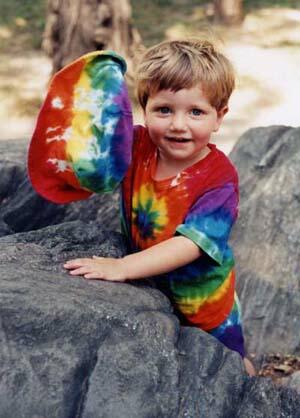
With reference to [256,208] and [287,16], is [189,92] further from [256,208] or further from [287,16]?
[287,16]

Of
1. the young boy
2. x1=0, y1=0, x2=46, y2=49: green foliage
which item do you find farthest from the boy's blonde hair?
x1=0, y1=0, x2=46, y2=49: green foliage

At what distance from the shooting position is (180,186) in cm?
221

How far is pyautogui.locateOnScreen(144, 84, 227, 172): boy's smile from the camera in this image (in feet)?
6.89

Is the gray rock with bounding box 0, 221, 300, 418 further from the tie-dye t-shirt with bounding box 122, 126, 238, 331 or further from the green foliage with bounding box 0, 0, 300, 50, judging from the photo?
the green foliage with bounding box 0, 0, 300, 50

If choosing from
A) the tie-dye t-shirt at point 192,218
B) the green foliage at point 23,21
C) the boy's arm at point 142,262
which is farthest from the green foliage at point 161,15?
the boy's arm at point 142,262

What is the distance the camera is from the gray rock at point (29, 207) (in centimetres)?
308

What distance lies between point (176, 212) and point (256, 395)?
640 millimetres

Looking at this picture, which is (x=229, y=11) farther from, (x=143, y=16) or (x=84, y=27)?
(x=84, y=27)

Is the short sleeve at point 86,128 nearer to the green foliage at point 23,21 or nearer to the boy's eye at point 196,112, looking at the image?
the boy's eye at point 196,112

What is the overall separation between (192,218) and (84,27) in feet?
16.9

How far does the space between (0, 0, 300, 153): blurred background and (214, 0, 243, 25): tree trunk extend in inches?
0.6

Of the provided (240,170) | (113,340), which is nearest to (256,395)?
(113,340)

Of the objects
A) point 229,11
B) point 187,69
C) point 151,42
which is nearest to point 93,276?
point 187,69

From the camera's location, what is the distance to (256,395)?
1.84 metres
